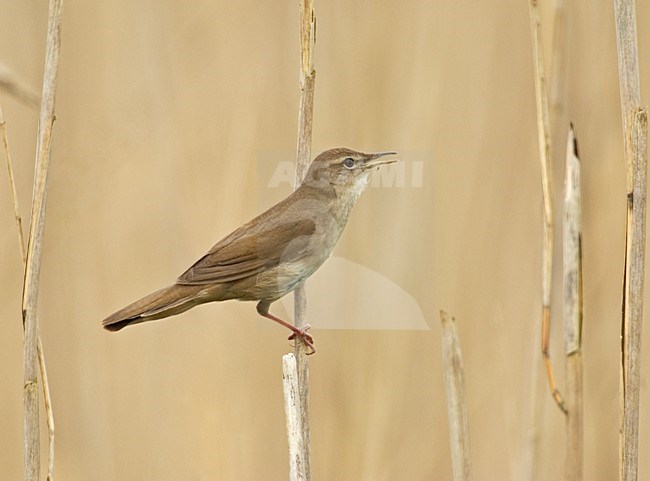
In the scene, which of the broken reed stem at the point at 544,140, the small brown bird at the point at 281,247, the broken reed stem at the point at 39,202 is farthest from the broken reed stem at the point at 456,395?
the broken reed stem at the point at 39,202

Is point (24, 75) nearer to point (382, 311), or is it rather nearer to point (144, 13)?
point (144, 13)

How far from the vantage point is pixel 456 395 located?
109cm

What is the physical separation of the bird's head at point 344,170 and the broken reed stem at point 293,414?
0.21m

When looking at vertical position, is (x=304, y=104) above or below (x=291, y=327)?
above

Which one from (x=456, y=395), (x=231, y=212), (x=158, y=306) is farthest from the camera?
(x=231, y=212)

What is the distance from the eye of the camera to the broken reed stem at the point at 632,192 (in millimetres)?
970

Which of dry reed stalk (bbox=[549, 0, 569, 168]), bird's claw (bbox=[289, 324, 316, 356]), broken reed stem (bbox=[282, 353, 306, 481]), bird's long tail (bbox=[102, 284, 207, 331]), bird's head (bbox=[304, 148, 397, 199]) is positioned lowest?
broken reed stem (bbox=[282, 353, 306, 481])

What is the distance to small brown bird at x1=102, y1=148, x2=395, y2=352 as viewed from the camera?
0.92 metres

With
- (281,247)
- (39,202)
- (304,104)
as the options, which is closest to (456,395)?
(281,247)

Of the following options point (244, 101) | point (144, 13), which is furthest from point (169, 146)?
point (144, 13)

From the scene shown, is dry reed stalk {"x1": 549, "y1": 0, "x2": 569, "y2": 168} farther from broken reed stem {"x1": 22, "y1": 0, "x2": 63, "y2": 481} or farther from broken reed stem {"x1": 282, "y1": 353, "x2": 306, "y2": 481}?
broken reed stem {"x1": 22, "y1": 0, "x2": 63, "y2": 481}

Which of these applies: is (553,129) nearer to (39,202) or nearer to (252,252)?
(252,252)

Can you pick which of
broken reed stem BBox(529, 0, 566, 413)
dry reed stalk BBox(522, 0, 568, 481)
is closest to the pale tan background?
dry reed stalk BBox(522, 0, 568, 481)

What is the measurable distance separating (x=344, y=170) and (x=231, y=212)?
334 millimetres
